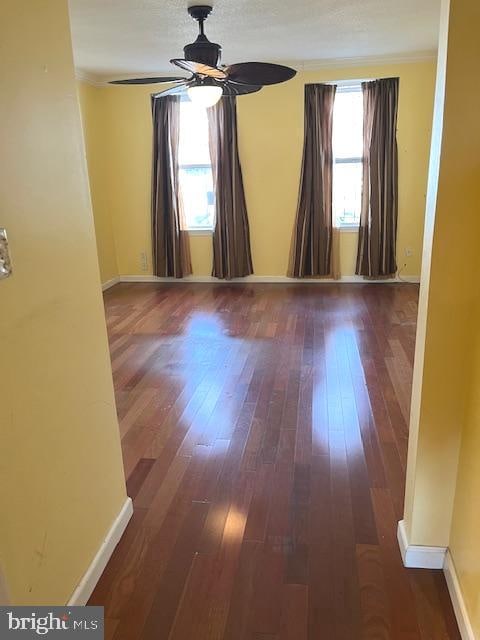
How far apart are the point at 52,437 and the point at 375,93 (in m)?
4.92

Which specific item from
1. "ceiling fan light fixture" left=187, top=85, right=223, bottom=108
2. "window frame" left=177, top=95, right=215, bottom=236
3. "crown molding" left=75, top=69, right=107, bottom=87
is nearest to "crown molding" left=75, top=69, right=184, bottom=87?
"crown molding" left=75, top=69, right=107, bottom=87

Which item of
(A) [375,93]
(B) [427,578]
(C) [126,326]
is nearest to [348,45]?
(A) [375,93]

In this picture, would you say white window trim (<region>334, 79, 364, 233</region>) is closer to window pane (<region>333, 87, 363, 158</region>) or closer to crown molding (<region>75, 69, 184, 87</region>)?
window pane (<region>333, 87, 363, 158</region>)

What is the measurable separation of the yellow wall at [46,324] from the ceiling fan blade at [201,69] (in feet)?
4.26

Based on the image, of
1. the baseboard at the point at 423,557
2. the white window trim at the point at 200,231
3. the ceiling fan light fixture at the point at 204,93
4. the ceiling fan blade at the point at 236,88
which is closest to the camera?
the baseboard at the point at 423,557

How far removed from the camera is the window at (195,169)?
17.5 feet

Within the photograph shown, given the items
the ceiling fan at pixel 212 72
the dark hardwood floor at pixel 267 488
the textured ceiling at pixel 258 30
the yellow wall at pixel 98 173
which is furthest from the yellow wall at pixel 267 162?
the ceiling fan at pixel 212 72

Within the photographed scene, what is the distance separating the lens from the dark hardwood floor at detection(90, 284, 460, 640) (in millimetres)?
1444

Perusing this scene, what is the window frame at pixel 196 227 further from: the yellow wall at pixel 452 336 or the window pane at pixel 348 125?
the yellow wall at pixel 452 336

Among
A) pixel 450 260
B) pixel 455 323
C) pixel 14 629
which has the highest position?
pixel 450 260

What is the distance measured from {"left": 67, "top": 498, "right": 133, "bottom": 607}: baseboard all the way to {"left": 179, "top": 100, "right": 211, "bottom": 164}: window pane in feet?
14.7

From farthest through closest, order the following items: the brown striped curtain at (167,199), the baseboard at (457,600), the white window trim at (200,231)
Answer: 1. the white window trim at (200,231)
2. the brown striped curtain at (167,199)
3. the baseboard at (457,600)

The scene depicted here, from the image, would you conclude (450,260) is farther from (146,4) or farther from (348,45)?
(348,45)

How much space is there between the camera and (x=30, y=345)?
3.92ft
